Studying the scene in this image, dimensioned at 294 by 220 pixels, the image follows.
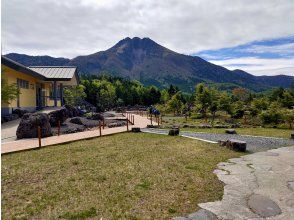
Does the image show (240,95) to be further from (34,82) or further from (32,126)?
(32,126)

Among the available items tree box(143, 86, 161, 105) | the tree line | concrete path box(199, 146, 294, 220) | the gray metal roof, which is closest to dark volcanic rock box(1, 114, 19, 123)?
the gray metal roof

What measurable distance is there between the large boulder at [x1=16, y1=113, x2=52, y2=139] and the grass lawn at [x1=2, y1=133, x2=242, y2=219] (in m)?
4.60

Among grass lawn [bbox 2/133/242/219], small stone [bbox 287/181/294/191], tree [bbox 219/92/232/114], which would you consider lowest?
small stone [bbox 287/181/294/191]

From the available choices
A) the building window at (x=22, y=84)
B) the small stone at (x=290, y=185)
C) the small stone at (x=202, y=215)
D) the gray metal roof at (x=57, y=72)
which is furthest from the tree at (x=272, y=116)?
the small stone at (x=202, y=215)

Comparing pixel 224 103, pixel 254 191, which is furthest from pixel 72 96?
pixel 254 191

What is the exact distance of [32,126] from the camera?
17.5 m

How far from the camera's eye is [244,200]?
291 inches

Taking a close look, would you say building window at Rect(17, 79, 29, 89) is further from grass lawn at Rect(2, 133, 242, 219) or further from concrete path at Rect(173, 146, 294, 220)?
concrete path at Rect(173, 146, 294, 220)

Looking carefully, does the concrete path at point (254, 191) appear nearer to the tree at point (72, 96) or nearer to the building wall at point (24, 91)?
the building wall at point (24, 91)

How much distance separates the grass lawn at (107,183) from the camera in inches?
248

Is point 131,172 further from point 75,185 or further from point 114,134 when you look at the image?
point 114,134

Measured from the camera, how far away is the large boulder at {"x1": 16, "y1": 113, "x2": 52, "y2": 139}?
17250mm

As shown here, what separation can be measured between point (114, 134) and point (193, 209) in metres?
13.6

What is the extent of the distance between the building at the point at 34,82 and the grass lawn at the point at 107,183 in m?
15.2
